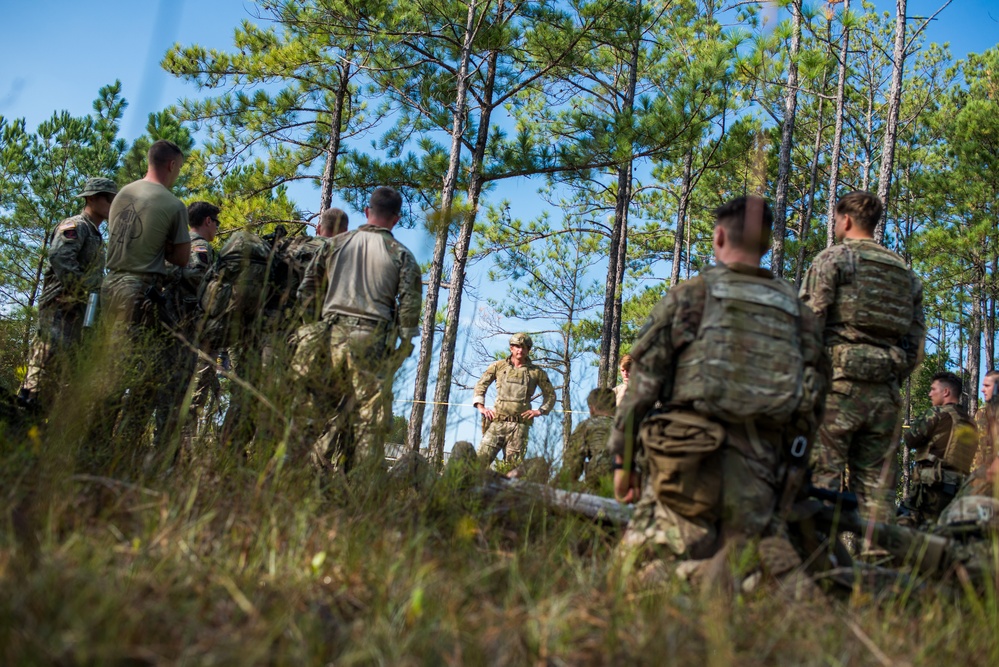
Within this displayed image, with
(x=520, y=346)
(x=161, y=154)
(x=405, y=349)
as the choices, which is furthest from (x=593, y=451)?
(x=520, y=346)

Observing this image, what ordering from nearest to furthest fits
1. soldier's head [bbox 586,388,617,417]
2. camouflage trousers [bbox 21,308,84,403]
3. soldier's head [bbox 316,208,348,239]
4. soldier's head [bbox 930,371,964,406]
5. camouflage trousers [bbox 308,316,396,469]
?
camouflage trousers [bbox 308,316,396,469]
camouflage trousers [bbox 21,308,84,403]
soldier's head [bbox 316,208,348,239]
soldier's head [bbox 930,371,964,406]
soldier's head [bbox 586,388,617,417]

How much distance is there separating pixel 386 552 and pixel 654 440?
102 centimetres

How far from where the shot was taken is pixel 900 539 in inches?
119

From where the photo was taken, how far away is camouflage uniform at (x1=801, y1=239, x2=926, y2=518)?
412 cm

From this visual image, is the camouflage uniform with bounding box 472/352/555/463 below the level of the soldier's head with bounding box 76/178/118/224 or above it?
below

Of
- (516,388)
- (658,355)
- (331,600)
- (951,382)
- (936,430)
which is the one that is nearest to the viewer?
(331,600)

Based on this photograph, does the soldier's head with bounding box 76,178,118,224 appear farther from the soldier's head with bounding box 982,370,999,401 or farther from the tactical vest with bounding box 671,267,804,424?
the soldier's head with bounding box 982,370,999,401

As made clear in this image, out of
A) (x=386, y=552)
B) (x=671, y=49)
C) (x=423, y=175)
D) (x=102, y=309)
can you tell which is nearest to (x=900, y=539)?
(x=386, y=552)

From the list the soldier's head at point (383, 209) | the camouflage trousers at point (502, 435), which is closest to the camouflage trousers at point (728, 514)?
the soldier's head at point (383, 209)

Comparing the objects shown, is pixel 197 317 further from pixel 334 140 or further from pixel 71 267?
pixel 334 140

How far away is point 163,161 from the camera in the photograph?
14.9ft

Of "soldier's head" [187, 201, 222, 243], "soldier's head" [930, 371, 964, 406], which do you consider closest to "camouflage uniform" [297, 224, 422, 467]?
"soldier's head" [187, 201, 222, 243]

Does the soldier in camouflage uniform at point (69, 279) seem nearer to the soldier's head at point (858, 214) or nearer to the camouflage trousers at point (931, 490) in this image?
the soldier's head at point (858, 214)

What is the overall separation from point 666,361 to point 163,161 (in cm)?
316
